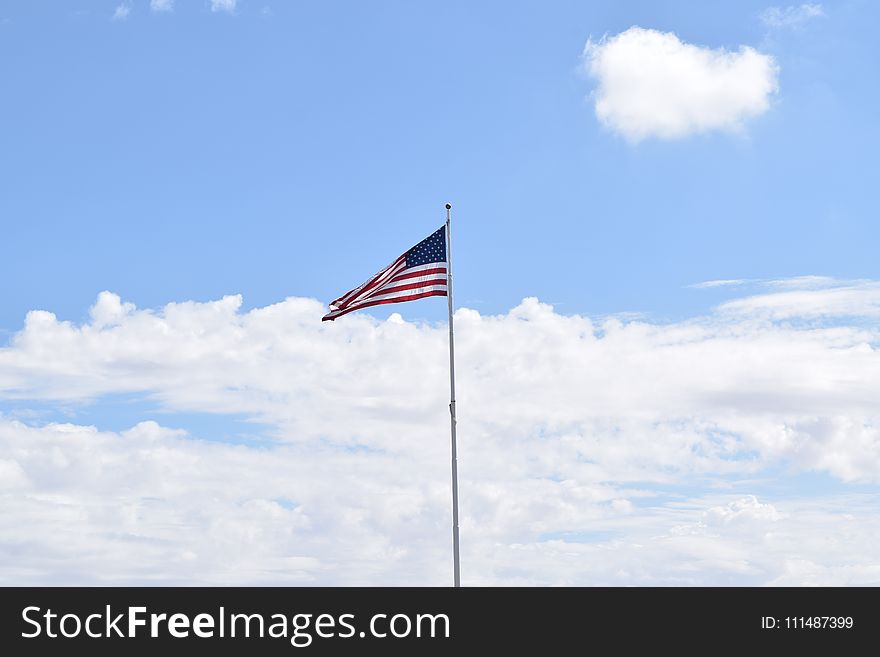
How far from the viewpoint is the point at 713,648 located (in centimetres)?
2325

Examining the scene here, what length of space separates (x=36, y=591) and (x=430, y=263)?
57.9 feet

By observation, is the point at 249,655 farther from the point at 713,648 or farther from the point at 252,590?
the point at 713,648

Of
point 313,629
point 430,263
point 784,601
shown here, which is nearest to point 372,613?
point 313,629

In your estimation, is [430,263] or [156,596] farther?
[430,263]

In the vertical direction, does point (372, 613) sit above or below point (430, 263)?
below

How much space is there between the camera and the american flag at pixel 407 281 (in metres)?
35.5

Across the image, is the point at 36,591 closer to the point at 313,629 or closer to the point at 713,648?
the point at 313,629

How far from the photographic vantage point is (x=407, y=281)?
3575 centimetres

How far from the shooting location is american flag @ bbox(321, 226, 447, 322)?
3550 cm

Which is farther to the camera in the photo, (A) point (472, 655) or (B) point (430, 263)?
(B) point (430, 263)

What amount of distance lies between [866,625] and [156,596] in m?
15.1

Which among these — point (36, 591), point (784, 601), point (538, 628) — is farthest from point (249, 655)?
point (784, 601)

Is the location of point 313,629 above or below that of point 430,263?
below

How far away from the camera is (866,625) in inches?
915
